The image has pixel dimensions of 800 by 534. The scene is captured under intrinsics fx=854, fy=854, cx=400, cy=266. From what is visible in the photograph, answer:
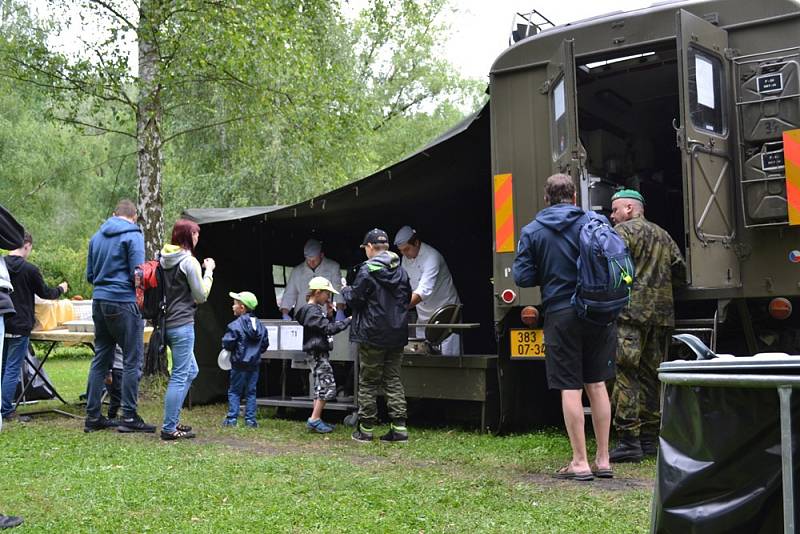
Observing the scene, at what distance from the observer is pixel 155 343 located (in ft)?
24.1

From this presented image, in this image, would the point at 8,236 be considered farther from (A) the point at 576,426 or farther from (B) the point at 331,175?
(B) the point at 331,175

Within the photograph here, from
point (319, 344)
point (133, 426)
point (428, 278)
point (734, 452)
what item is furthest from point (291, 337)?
point (734, 452)

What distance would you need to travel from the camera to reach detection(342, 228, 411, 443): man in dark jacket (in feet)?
23.0

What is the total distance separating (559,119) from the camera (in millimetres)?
6375

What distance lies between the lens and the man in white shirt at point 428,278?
834 centimetres

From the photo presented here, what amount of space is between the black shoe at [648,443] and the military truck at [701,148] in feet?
2.62

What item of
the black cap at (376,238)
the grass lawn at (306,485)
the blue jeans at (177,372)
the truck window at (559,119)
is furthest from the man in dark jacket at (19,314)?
the truck window at (559,119)

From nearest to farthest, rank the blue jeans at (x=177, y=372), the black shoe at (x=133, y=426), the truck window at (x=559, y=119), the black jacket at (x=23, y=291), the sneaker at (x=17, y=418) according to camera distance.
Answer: the truck window at (x=559, y=119)
the blue jeans at (x=177, y=372)
the black shoe at (x=133, y=426)
the black jacket at (x=23, y=291)
the sneaker at (x=17, y=418)

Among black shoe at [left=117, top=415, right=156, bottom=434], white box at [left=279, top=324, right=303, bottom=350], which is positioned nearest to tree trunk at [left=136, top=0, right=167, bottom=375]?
white box at [left=279, top=324, right=303, bottom=350]

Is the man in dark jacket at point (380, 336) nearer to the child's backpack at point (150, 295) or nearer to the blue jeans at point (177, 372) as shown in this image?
the blue jeans at point (177, 372)

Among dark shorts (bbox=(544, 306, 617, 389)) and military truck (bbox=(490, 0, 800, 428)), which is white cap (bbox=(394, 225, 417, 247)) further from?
dark shorts (bbox=(544, 306, 617, 389))

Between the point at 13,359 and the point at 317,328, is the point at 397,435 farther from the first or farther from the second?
the point at 13,359

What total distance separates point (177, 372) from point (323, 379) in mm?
1347

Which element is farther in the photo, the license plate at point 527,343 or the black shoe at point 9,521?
the license plate at point 527,343
